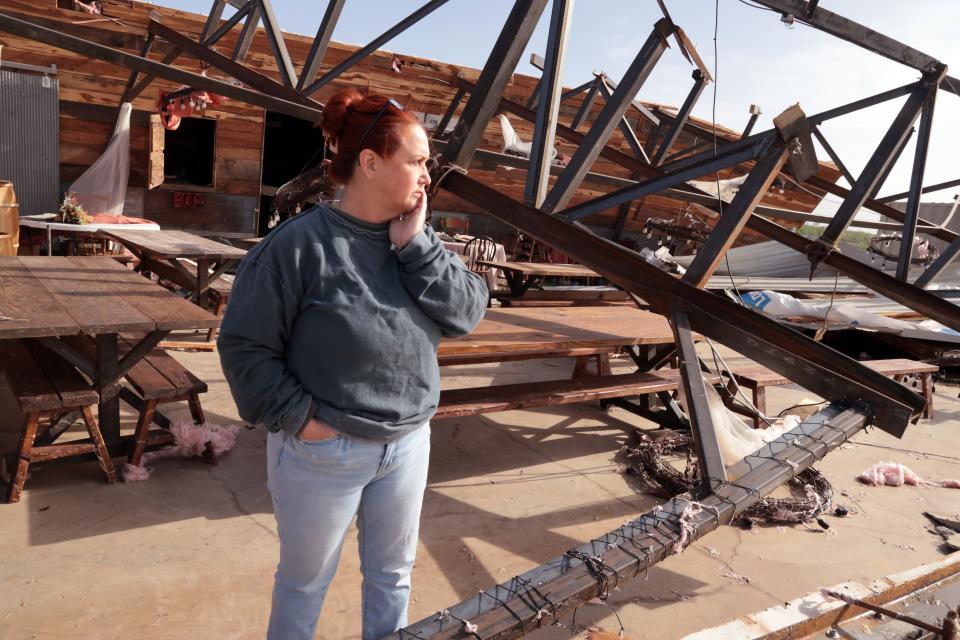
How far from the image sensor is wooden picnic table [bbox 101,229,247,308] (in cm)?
679

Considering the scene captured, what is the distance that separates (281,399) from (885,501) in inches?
190

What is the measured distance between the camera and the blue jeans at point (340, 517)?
1858mm

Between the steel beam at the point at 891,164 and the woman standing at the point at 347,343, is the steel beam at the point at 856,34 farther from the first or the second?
the woman standing at the point at 347,343

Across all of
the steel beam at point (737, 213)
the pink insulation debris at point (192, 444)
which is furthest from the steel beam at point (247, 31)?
the steel beam at point (737, 213)

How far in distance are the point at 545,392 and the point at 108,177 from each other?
8524 millimetres

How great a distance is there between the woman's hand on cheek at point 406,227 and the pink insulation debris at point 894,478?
191 inches

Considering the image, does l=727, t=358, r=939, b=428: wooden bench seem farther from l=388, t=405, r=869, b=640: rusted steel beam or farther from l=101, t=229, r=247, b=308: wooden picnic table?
l=101, t=229, r=247, b=308: wooden picnic table

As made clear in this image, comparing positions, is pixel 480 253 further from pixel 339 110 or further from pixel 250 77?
pixel 339 110

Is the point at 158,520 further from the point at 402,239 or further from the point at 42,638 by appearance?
the point at 402,239

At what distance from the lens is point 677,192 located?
659cm

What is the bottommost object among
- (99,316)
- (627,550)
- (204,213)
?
(204,213)

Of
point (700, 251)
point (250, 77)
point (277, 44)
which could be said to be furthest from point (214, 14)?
point (700, 251)

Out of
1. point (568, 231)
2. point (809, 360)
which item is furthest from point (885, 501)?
point (568, 231)

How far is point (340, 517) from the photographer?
6.31ft
